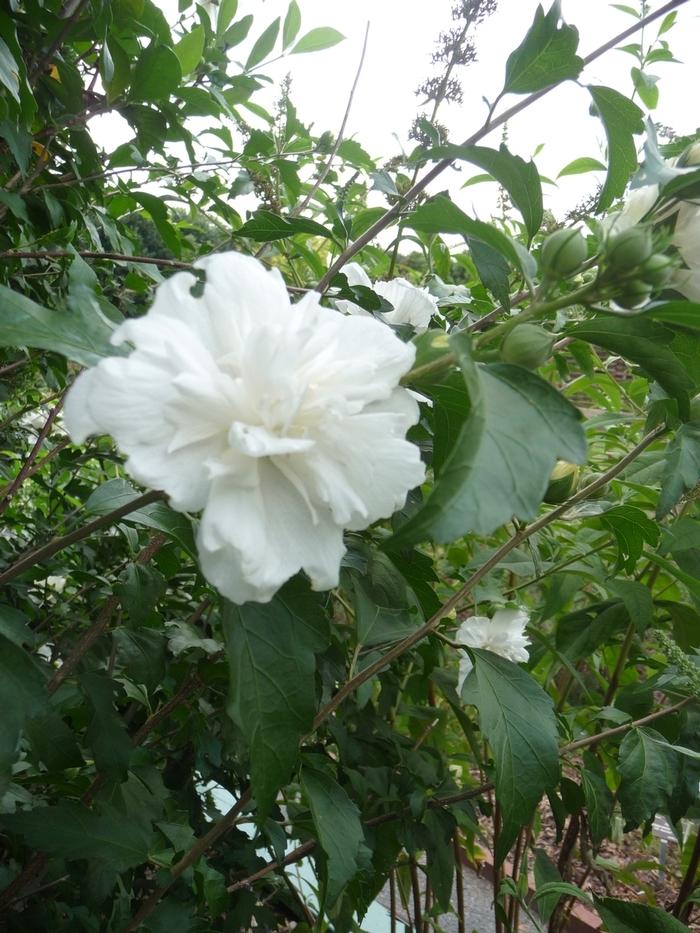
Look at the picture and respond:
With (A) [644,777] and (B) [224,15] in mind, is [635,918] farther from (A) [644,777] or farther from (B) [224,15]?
(B) [224,15]

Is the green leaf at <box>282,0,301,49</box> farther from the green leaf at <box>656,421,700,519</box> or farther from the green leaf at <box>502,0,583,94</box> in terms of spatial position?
the green leaf at <box>656,421,700,519</box>

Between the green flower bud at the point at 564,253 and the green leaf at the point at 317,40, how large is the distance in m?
0.98

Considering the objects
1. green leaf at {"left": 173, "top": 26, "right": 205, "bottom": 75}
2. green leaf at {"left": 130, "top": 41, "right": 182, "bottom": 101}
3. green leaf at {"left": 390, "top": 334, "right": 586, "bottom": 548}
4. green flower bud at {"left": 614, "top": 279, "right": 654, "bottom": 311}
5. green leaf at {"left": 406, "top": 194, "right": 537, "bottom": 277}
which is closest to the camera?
green leaf at {"left": 390, "top": 334, "right": 586, "bottom": 548}

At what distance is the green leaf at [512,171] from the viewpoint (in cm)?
58

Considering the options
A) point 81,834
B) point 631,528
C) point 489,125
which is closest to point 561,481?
point 631,528

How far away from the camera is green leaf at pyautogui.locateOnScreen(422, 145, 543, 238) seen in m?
0.58

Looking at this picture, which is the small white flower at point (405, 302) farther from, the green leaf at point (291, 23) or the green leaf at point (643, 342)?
the green leaf at point (291, 23)

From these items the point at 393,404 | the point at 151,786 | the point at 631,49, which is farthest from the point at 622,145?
the point at 151,786

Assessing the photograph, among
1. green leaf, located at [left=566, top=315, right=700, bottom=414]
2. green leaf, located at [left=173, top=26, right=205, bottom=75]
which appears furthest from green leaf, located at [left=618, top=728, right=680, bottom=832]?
green leaf, located at [left=173, top=26, right=205, bottom=75]

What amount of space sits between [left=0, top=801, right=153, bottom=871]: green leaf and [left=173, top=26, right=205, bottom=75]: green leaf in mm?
989

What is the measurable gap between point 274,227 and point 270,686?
0.54 meters

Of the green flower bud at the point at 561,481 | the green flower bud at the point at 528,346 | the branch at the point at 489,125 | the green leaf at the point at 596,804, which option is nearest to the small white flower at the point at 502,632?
the green leaf at the point at 596,804

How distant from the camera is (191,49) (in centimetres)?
111

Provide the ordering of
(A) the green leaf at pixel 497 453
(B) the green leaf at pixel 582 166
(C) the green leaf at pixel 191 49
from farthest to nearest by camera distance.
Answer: (B) the green leaf at pixel 582 166, (C) the green leaf at pixel 191 49, (A) the green leaf at pixel 497 453
